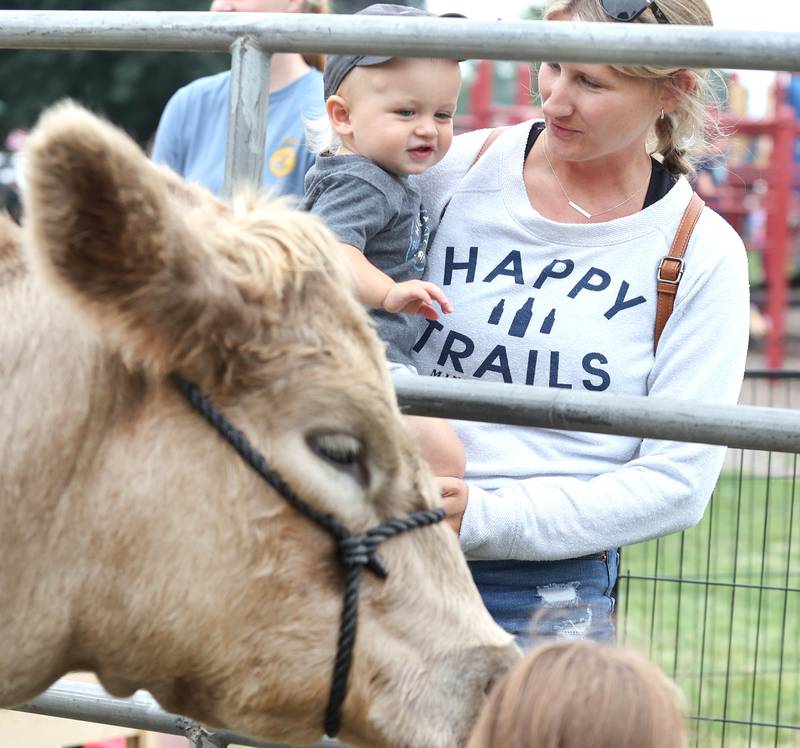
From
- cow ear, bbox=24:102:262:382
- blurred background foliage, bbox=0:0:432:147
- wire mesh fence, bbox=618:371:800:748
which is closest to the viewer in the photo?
cow ear, bbox=24:102:262:382

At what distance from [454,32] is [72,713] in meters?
1.47

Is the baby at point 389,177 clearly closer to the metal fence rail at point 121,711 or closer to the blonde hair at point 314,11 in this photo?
the metal fence rail at point 121,711

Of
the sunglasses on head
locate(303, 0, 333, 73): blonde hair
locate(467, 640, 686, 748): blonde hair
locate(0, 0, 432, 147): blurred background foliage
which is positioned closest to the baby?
the sunglasses on head

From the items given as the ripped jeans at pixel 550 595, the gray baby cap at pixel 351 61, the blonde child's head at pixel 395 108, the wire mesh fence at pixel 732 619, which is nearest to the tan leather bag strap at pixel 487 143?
the blonde child's head at pixel 395 108

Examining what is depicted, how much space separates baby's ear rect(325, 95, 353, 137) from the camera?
266cm

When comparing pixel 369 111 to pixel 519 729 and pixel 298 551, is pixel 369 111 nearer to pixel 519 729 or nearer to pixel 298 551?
pixel 298 551

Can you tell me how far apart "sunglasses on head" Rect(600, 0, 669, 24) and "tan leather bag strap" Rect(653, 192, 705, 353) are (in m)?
0.39

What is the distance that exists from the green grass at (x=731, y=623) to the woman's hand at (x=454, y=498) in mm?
1392

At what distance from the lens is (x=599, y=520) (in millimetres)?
2322

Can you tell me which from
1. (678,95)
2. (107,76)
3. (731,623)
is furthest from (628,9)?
(107,76)

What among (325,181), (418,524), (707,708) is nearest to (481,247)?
(325,181)

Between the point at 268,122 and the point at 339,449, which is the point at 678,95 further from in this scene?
the point at 268,122

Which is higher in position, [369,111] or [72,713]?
[369,111]

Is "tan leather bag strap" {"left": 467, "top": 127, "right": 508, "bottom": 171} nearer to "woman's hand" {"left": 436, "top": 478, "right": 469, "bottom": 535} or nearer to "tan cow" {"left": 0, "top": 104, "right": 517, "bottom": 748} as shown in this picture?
"woman's hand" {"left": 436, "top": 478, "right": 469, "bottom": 535}
